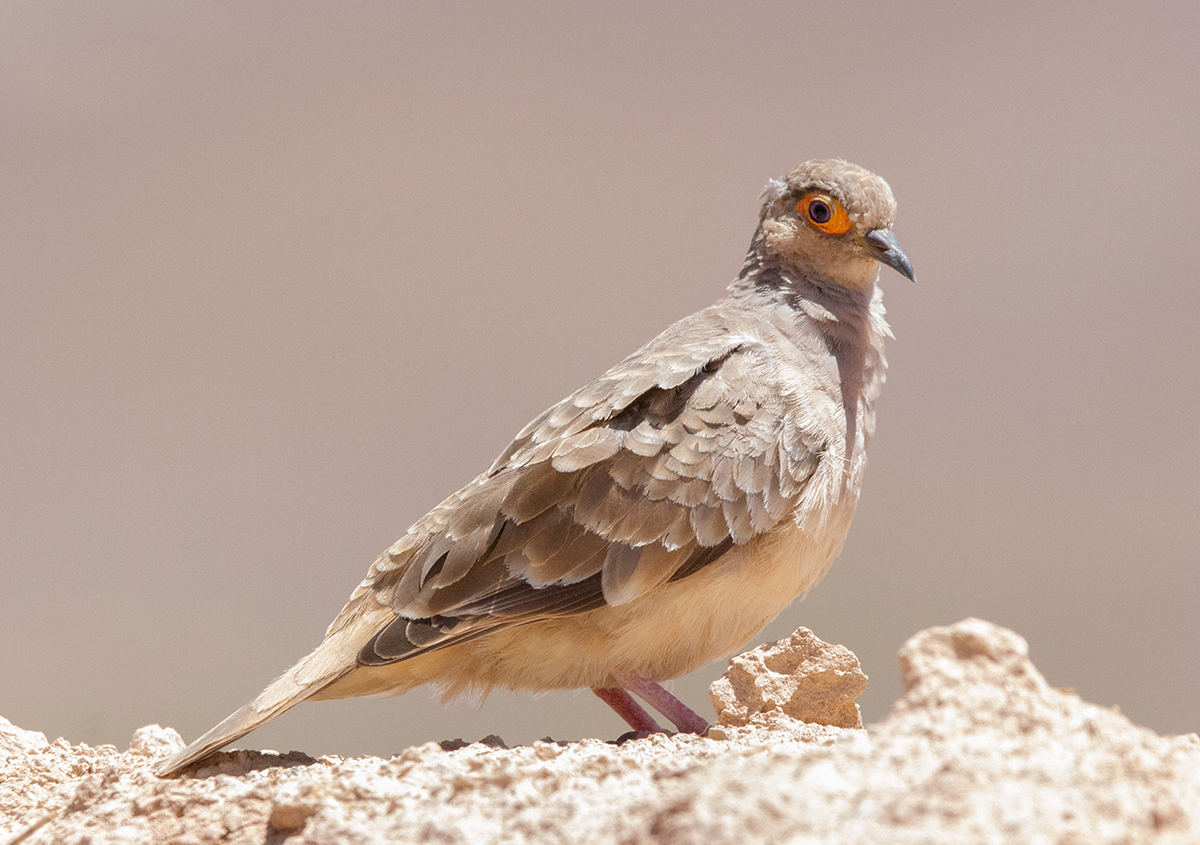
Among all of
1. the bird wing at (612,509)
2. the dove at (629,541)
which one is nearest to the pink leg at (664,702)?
the dove at (629,541)

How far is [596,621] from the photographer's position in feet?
14.7

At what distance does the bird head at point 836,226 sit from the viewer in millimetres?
5242

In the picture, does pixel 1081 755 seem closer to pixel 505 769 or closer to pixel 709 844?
pixel 709 844

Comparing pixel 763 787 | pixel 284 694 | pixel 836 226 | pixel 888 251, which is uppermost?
pixel 836 226

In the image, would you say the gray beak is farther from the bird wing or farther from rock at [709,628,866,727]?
rock at [709,628,866,727]

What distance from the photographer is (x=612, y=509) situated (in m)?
4.43

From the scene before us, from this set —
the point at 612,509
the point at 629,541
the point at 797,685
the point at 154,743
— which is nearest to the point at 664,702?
the point at 797,685

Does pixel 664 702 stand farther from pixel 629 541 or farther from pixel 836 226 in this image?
pixel 836 226

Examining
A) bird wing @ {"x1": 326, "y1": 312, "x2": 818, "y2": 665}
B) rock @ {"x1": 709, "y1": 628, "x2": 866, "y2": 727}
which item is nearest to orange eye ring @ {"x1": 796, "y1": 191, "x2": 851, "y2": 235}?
bird wing @ {"x1": 326, "y1": 312, "x2": 818, "y2": 665}

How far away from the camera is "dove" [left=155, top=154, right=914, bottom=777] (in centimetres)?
437

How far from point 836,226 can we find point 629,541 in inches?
76.6

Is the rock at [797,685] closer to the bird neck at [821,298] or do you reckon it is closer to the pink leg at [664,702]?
the pink leg at [664,702]

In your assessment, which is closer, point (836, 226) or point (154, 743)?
point (154, 743)

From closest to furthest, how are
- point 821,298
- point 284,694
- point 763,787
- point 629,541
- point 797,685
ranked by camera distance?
point 763,787 → point 284,694 → point 629,541 → point 797,685 → point 821,298
